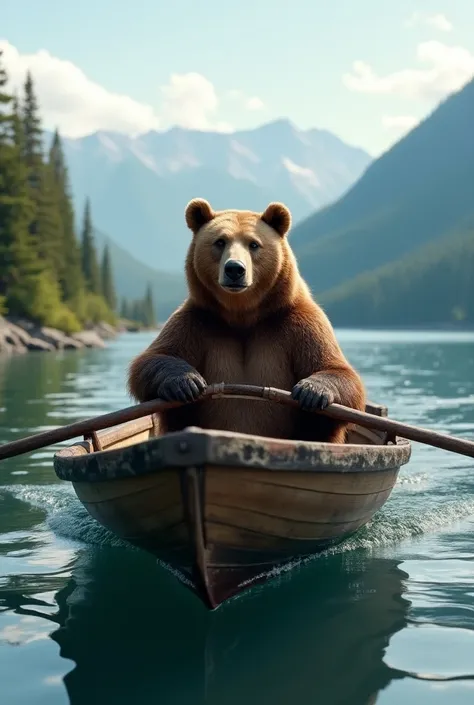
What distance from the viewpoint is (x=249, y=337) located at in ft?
22.4

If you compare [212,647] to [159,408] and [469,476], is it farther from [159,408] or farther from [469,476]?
[469,476]

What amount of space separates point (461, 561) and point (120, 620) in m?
2.64

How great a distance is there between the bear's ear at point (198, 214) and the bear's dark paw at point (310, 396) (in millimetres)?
1678

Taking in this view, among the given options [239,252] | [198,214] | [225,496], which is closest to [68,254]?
[198,214]

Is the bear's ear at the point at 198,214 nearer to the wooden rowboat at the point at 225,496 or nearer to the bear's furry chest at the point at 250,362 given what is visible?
the bear's furry chest at the point at 250,362

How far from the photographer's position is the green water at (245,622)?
4500 millimetres

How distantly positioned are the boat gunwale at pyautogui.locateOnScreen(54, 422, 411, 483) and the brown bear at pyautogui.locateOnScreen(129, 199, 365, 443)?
90 centimetres

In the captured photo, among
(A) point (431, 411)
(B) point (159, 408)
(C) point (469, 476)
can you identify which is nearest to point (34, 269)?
(A) point (431, 411)

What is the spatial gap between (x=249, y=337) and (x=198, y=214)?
1014 millimetres

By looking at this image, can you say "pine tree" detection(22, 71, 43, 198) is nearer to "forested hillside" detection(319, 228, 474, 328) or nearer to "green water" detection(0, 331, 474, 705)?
"green water" detection(0, 331, 474, 705)

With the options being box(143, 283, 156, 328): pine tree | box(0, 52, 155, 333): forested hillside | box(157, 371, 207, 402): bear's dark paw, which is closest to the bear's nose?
box(157, 371, 207, 402): bear's dark paw

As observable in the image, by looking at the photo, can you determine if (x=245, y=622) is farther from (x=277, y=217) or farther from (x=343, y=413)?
(x=277, y=217)

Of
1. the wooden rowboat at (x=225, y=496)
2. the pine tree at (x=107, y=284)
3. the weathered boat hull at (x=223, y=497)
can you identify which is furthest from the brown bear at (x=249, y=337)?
the pine tree at (x=107, y=284)

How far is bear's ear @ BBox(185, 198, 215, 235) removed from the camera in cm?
691
